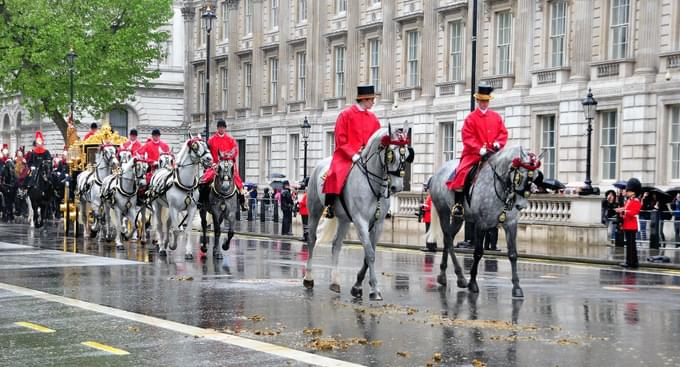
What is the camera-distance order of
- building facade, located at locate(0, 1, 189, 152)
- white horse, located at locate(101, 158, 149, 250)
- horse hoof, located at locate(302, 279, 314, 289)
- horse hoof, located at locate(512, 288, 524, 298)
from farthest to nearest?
building facade, located at locate(0, 1, 189, 152) → white horse, located at locate(101, 158, 149, 250) → horse hoof, located at locate(302, 279, 314, 289) → horse hoof, located at locate(512, 288, 524, 298)

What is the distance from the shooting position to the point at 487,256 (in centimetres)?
2641

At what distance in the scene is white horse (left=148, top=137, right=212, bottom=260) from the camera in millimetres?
22359

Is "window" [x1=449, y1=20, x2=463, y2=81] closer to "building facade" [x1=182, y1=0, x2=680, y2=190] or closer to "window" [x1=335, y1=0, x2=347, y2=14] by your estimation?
"building facade" [x1=182, y1=0, x2=680, y2=190]

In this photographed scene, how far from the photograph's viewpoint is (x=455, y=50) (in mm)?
48469

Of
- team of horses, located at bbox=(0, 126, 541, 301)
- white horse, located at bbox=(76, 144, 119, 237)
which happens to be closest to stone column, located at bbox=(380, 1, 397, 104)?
white horse, located at bbox=(76, 144, 119, 237)

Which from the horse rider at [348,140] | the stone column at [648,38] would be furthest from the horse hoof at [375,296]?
the stone column at [648,38]

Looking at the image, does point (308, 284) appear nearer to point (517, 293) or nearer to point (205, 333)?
point (517, 293)

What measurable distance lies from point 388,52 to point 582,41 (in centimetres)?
1297

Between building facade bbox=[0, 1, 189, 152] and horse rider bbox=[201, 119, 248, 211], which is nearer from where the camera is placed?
horse rider bbox=[201, 119, 248, 211]

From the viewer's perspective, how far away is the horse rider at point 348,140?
15.4m

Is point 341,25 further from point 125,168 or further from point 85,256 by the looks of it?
point 85,256

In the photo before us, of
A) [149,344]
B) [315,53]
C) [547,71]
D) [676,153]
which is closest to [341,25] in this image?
[315,53]

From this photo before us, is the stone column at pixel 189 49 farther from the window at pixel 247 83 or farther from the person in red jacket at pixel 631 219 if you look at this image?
the person in red jacket at pixel 631 219

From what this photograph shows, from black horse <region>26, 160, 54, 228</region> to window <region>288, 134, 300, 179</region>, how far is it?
2358 cm
